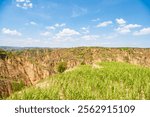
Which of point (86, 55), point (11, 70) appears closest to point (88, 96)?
point (11, 70)

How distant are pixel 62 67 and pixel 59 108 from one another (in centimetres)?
8612

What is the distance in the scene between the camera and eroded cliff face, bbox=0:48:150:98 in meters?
77.9

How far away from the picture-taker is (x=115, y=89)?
7.15 meters

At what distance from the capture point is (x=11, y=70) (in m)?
78.8

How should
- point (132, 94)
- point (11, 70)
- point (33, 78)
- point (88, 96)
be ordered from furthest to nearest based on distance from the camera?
point (33, 78) < point (11, 70) < point (132, 94) < point (88, 96)

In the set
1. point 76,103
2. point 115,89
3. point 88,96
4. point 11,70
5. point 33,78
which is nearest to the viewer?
point 76,103

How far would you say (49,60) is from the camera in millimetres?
114312

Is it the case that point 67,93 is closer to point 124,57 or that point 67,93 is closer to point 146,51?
point 124,57

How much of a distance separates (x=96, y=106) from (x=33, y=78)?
8589 centimetres

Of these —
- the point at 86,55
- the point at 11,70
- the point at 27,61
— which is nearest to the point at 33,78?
the point at 27,61

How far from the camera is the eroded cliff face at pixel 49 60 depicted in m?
77.9

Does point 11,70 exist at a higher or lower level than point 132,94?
lower

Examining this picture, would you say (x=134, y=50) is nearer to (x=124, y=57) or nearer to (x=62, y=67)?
(x=124, y=57)

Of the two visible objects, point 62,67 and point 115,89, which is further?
point 62,67
